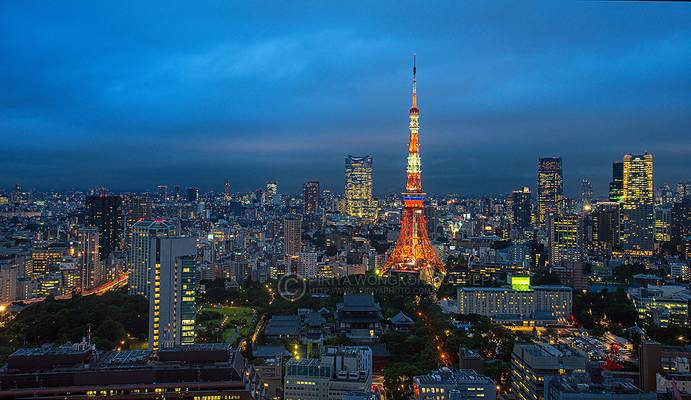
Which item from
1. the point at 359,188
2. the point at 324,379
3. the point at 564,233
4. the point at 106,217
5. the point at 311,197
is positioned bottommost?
the point at 324,379

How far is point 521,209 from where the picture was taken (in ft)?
114

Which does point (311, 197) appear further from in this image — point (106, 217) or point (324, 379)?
point (324, 379)

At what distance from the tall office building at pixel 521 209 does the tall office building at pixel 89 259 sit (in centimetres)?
2147

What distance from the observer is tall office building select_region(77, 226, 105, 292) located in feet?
59.5

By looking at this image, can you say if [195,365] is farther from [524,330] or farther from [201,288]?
[201,288]

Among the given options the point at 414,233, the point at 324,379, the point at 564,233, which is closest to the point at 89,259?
the point at 414,233

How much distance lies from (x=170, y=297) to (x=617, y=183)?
26.5 metres

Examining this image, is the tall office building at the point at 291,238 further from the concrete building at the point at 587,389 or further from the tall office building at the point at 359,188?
the concrete building at the point at 587,389

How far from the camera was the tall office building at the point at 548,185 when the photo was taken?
33.4m

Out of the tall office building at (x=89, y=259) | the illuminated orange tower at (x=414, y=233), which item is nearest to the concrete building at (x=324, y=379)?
the illuminated orange tower at (x=414, y=233)

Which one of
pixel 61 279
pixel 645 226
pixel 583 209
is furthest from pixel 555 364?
pixel 583 209

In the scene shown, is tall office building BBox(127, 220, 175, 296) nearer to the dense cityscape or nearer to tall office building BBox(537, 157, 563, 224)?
the dense cityscape

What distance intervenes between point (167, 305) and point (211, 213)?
26354mm
